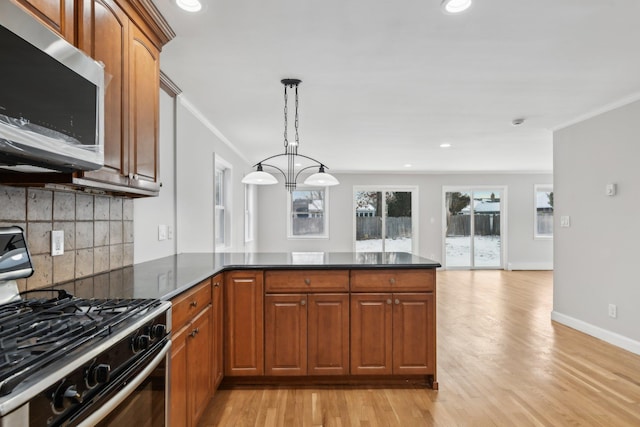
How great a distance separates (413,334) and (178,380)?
161 cm

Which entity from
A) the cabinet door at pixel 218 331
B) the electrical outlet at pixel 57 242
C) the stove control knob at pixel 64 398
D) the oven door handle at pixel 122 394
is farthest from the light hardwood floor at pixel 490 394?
the stove control knob at pixel 64 398

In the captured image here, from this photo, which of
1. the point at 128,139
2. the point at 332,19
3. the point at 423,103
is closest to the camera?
the point at 128,139

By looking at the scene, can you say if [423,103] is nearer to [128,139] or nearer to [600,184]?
[600,184]

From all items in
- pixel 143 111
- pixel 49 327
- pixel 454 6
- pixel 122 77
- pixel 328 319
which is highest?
pixel 454 6

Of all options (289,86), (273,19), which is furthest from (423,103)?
(273,19)

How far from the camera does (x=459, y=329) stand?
4066mm

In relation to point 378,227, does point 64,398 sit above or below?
below

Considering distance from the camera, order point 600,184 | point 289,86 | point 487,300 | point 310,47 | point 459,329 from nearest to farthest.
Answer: point 310,47 → point 289,86 → point 600,184 → point 459,329 → point 487,300

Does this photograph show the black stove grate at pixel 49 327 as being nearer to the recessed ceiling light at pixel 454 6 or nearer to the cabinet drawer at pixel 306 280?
the cabinet drawer at pixel 306 280

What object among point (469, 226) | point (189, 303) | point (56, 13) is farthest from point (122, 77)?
point (469, 226)

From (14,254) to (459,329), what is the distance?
3.95m

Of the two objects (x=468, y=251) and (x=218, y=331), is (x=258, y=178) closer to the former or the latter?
(x=218, y=331)

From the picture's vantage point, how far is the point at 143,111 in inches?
78.5

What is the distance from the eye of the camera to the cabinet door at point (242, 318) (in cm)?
261
